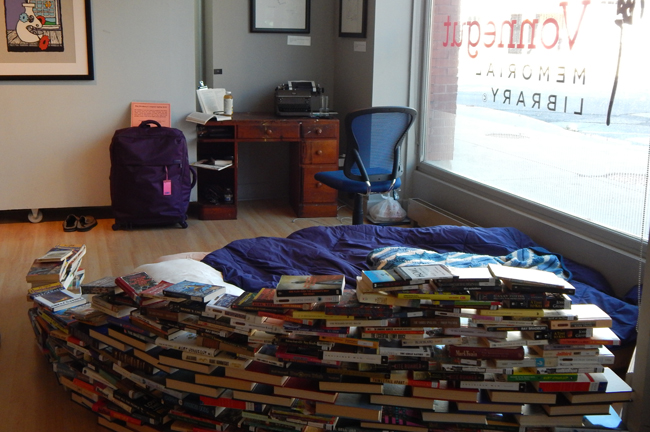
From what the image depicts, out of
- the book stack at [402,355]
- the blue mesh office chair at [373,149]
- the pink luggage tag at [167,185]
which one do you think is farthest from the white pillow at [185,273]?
the pink luggage tag at [167,185]

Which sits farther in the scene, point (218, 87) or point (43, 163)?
point (218, 87)

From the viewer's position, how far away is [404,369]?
1999 millimetres

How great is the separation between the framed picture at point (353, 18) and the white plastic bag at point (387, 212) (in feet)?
4.37

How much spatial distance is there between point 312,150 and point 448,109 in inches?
42.7

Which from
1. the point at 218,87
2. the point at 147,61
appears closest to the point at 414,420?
the point at 147,61

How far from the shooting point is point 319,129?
5.07 meters

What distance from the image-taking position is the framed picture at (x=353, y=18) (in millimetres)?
5074

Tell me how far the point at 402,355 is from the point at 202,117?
129 inches

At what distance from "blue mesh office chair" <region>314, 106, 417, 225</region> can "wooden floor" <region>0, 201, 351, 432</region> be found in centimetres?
79

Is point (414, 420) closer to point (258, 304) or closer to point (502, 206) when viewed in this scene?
point (258, 304)

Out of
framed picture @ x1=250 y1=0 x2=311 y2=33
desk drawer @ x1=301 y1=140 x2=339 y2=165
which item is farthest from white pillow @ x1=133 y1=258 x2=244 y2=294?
framed picture @ x1=250 y1=0 x2=311 y2=33

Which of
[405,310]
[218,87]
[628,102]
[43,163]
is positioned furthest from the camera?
[218,87]

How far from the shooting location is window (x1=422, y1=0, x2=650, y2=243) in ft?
10.1

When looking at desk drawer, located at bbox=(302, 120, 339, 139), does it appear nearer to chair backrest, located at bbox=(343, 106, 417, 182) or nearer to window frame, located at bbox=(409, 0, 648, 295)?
window frame, located at bbox=(409, 0, 648, 295)
